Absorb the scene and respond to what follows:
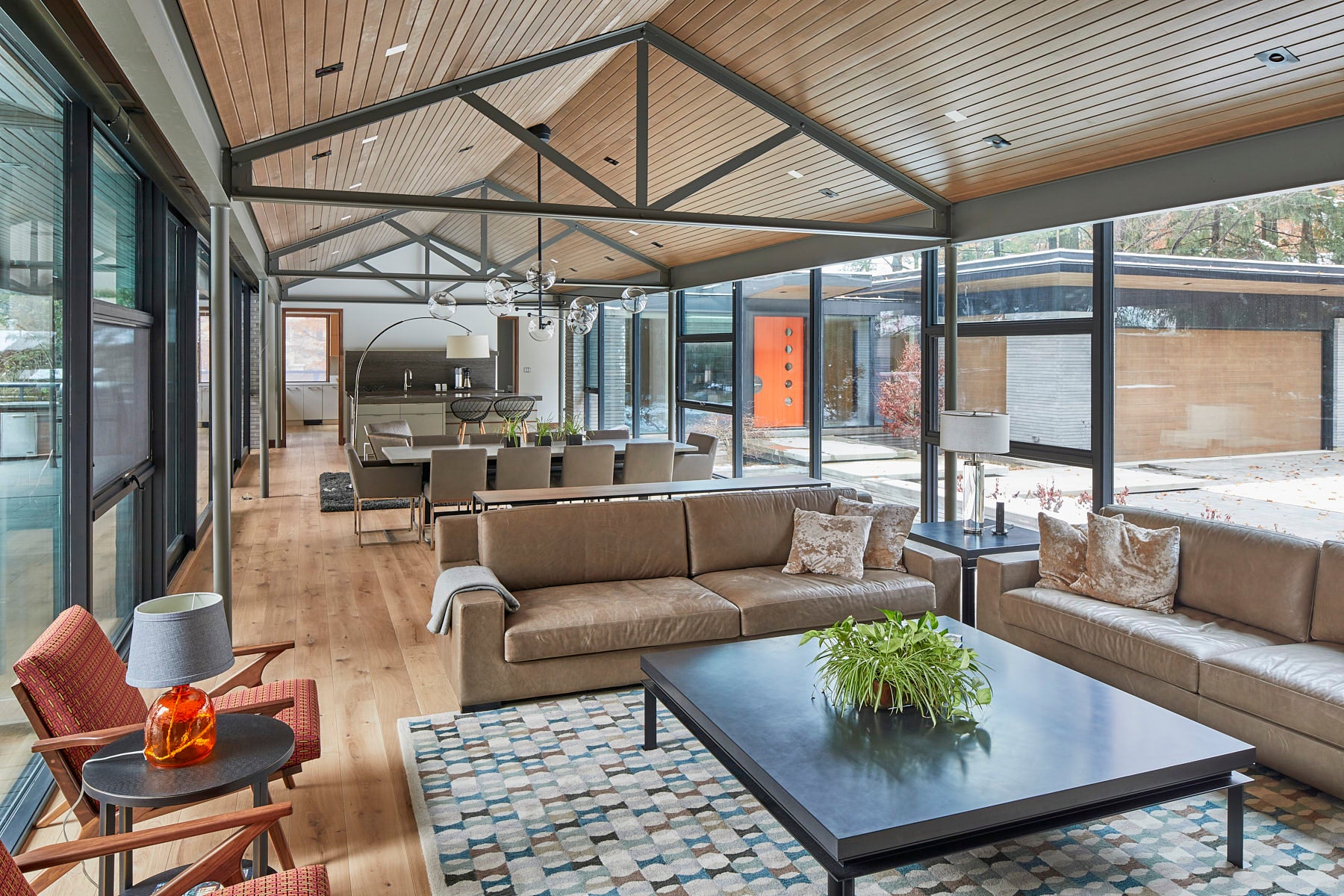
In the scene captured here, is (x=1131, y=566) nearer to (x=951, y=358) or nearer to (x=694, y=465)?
(x=951, y=358)

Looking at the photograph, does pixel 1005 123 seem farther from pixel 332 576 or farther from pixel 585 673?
pixel 332 576

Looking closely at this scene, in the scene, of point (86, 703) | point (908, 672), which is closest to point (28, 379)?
point (86, 703)

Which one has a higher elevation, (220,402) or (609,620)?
(220,402)

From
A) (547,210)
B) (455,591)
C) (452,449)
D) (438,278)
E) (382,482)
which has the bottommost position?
(455,591)

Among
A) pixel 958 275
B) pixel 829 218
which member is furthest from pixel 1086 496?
pixel 829 218

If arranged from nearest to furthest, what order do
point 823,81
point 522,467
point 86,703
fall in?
point 86,703
point 823,81
point 522,467

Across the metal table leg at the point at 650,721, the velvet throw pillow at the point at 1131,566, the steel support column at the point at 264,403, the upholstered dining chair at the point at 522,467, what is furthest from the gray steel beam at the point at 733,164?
the steel support column at the point at 264,403

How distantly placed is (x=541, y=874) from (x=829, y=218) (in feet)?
19.9

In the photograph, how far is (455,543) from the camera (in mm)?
4309

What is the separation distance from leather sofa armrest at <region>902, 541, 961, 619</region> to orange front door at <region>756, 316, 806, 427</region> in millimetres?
4243

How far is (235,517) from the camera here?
852cm

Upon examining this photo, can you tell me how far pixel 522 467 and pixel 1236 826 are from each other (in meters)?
5.39

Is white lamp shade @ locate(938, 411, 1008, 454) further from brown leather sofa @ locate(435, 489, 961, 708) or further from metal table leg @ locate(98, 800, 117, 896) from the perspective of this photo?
metal table leg @ locate(98, 800, 117, 896)

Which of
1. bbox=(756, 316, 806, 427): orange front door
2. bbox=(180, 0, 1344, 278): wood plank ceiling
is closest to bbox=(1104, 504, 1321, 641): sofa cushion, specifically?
bbox=(180, 0, 1344, 278): wood plank ceiling
